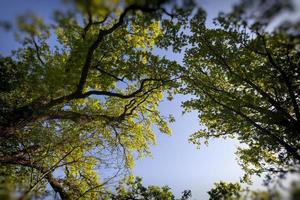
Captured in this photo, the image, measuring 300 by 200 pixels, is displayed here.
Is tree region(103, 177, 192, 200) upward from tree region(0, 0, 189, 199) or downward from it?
downward

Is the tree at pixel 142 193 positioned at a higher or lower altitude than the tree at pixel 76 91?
lower

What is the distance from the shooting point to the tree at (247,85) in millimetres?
→ 13588

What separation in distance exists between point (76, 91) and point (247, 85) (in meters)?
7.84

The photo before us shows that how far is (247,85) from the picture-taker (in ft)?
50.3

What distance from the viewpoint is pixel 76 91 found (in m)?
14.2

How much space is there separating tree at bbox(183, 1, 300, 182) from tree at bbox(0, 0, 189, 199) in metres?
1.54

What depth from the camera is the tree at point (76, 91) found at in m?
13.1

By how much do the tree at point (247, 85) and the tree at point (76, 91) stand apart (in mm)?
1545

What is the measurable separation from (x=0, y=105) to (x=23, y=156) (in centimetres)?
311

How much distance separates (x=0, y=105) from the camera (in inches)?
671

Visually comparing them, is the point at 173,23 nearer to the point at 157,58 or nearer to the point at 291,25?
the point at 157,58

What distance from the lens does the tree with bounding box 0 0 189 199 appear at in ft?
43.0

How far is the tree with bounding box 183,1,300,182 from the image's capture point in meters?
13.6

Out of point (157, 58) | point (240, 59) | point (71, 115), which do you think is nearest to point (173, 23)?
point (157, 58)
